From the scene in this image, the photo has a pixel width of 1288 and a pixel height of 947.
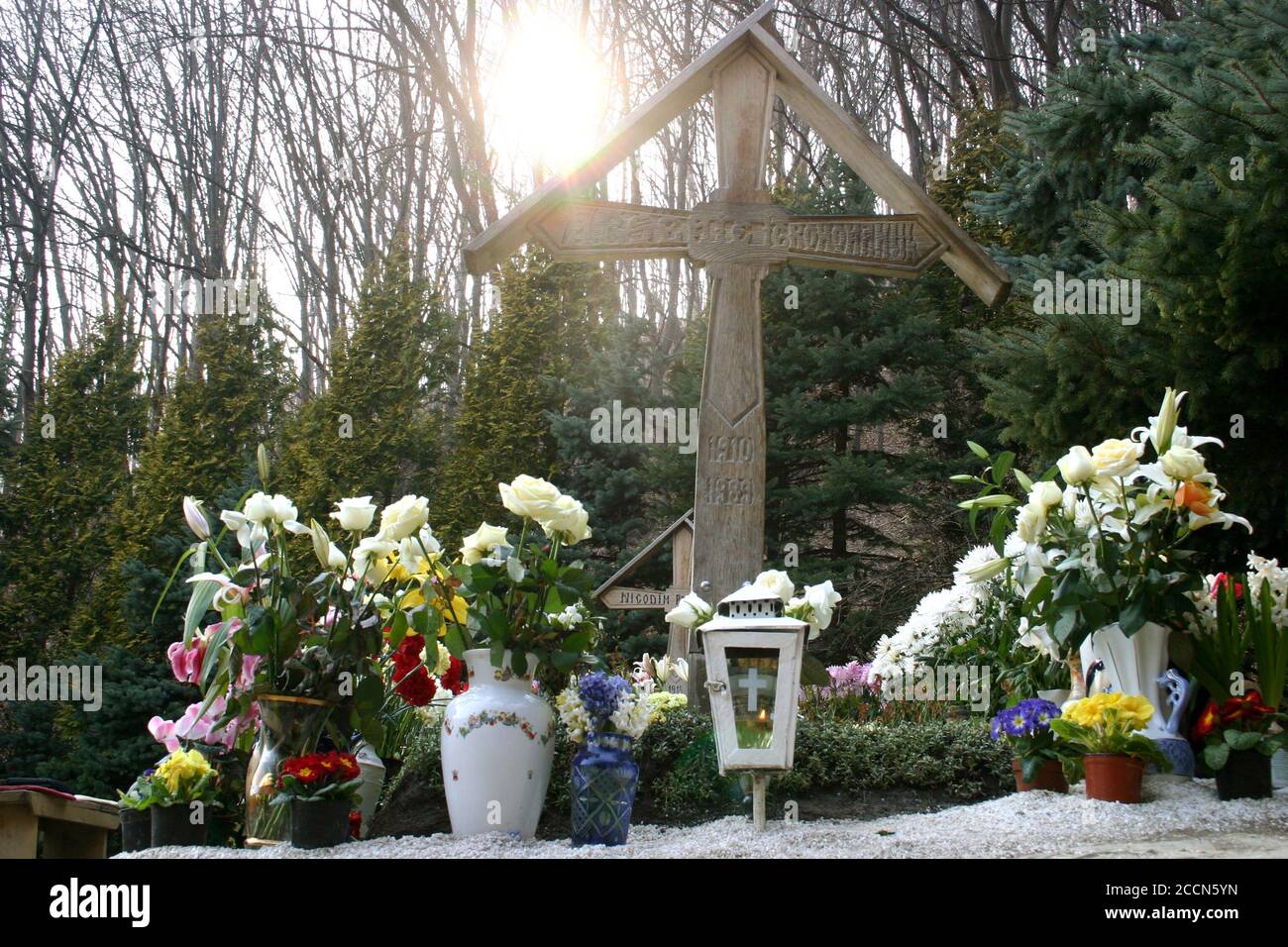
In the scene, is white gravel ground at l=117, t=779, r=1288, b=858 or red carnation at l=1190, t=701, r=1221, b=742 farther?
red carnation at l=1190, t=701, r=1221, b=742

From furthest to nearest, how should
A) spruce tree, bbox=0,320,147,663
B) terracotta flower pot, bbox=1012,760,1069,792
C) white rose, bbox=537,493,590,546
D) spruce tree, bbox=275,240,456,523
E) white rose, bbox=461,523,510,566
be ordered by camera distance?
spruce tree, bbox=0,320,147,663 → spruce tree, bbox=275,240,456,523 → terracotta flower pot, bbox=1012,760,1069,792 → white rose, bbox=461,523,510,566 → white rose, bbox=537,493,590,546

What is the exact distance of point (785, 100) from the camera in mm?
5305

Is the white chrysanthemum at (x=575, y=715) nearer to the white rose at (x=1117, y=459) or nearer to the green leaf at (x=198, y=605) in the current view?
the green leaf at (x=198, y=605)

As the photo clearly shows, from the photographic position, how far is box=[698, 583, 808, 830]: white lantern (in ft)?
11.7

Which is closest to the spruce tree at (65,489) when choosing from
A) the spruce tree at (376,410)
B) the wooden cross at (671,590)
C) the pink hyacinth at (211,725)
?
the spruce tree at (376,410)

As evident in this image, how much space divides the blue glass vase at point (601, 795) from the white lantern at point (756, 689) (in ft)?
1.07

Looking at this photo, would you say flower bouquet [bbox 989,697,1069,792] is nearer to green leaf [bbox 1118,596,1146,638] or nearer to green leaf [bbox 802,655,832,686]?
green leaf [bbox 1118,596,1146,638]

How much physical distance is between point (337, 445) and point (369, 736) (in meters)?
9.03

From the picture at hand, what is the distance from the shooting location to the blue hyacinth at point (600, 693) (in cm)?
350

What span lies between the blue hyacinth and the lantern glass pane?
1.09 feet

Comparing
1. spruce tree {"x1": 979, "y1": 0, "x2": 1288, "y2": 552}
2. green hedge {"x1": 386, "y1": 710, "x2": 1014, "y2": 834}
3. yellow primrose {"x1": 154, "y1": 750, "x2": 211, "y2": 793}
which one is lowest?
green hedge {"x1": 386, "y1": 710, "x2": 1014, "y2": 834}

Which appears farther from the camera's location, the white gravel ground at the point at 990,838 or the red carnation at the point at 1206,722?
the red carnation at the point at 1206,722

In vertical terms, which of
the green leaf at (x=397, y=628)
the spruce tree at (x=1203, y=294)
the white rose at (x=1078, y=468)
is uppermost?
the spruce tree at (x=1203, y=294)

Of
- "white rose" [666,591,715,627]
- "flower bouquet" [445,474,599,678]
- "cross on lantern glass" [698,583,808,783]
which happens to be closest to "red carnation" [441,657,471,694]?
"flower bouquet" [445,474,599,678]
